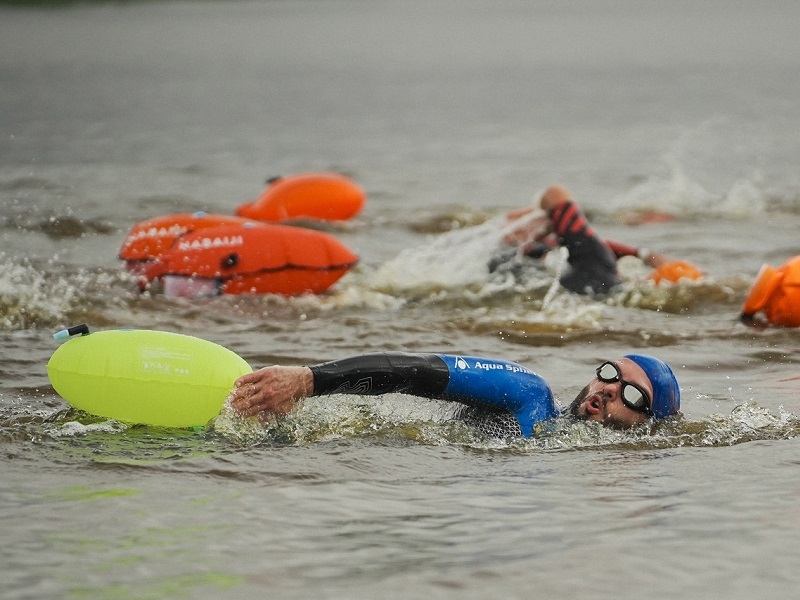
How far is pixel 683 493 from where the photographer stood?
5.65 m

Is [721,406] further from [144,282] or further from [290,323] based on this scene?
[144,282]

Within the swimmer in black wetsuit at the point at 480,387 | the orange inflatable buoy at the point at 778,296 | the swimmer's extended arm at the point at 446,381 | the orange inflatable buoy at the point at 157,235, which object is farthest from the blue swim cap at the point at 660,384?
the orange inflatable buoy at the point at 157,235

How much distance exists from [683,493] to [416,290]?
5012mm

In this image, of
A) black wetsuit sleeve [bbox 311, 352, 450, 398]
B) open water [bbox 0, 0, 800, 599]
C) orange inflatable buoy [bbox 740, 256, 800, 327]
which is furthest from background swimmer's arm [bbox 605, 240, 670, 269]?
black wetsuit sleeve [bbox 311, 352, 450, 398]

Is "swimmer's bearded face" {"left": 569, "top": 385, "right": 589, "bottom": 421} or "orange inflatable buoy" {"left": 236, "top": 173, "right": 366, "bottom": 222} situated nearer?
"swimmer's bearded face" {"left": 569, "top": 385, "right": 589, "bottom": 421}

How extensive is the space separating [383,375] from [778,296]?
4596 mm

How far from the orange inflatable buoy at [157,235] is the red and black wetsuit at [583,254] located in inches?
95.8

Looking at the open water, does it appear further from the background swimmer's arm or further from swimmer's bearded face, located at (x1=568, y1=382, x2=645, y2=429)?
the background swimmer's arm

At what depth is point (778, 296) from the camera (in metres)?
9.34

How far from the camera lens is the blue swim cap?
6203 millimetres

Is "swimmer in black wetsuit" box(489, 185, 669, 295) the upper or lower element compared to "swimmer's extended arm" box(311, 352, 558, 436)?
upper

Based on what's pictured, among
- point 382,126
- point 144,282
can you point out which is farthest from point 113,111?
point 144,282

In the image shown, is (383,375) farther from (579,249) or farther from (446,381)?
(579,249)

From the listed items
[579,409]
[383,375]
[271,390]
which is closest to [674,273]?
[579,409]
